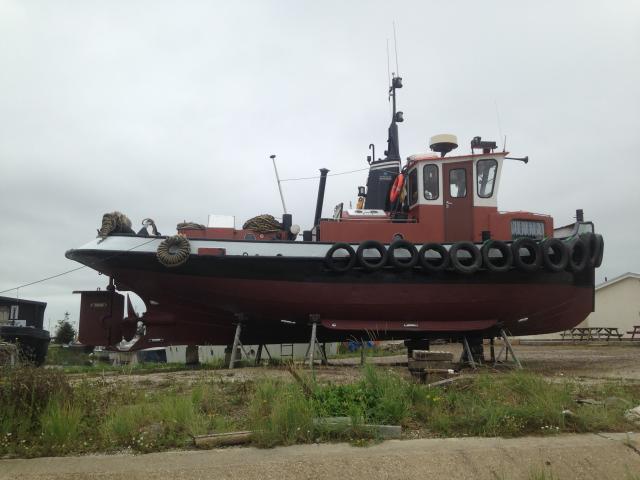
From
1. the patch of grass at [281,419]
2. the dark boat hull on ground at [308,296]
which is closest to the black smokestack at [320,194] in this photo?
the dark boat hull on ground at [308,296]

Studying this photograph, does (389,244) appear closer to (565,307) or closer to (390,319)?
(390,319)

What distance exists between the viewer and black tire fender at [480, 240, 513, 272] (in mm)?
10023

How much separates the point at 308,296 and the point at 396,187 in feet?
11.1

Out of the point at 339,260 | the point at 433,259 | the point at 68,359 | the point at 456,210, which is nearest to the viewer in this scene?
the point at 339,260

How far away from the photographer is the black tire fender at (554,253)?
10.2m

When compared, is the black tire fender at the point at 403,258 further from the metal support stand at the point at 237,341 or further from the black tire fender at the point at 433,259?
the metal support stand at the point at 237,341

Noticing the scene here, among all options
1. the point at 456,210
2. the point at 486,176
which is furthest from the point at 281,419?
the point at 486,176

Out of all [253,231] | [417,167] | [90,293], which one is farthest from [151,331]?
[417,167]

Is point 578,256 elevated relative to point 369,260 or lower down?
elevated

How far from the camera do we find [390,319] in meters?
10.4

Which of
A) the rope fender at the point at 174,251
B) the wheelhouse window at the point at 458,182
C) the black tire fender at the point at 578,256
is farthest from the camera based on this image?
the wheelhouse window at the point at 458,182

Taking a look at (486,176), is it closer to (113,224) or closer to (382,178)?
(382,178)

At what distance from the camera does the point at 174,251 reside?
979 cm

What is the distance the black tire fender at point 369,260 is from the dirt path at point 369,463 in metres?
5.51
